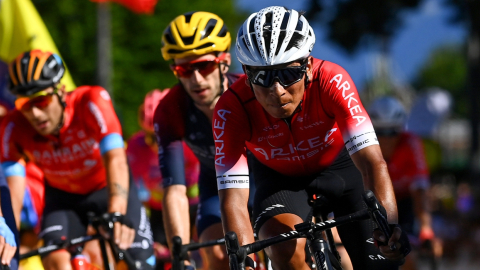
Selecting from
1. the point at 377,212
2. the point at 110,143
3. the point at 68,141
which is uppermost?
the point at 68,141

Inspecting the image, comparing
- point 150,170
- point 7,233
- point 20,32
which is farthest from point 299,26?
point 20,32

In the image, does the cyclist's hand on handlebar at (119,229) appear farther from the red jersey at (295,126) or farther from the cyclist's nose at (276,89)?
the cyclist's nose at (276,89)

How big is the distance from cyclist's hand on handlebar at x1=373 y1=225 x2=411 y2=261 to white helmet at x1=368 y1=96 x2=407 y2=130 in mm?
4719

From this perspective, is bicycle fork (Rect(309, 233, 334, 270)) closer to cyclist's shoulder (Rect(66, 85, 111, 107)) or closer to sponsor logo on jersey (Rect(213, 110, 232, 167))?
sponsor logo on jersey (Rect(213, 110, 232, 167))

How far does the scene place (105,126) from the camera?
5.66 metres

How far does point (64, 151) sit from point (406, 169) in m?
3.84

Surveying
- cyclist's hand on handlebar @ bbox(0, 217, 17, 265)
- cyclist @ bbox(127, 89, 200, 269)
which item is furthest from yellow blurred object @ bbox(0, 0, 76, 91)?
cyclist's hand on handlebar @ bbox(0, 217, 17, 265)

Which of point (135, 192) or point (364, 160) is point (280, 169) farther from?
point (135, 192)

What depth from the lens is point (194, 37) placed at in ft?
18.4

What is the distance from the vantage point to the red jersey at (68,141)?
5820 millimetres

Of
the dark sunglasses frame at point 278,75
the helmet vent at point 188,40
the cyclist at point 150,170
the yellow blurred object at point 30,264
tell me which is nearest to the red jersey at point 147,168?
the cyclist at point 150,170

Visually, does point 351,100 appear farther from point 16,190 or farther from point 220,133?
point 16,190

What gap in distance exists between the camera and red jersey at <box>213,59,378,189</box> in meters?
4.07

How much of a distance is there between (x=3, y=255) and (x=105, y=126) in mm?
1670
